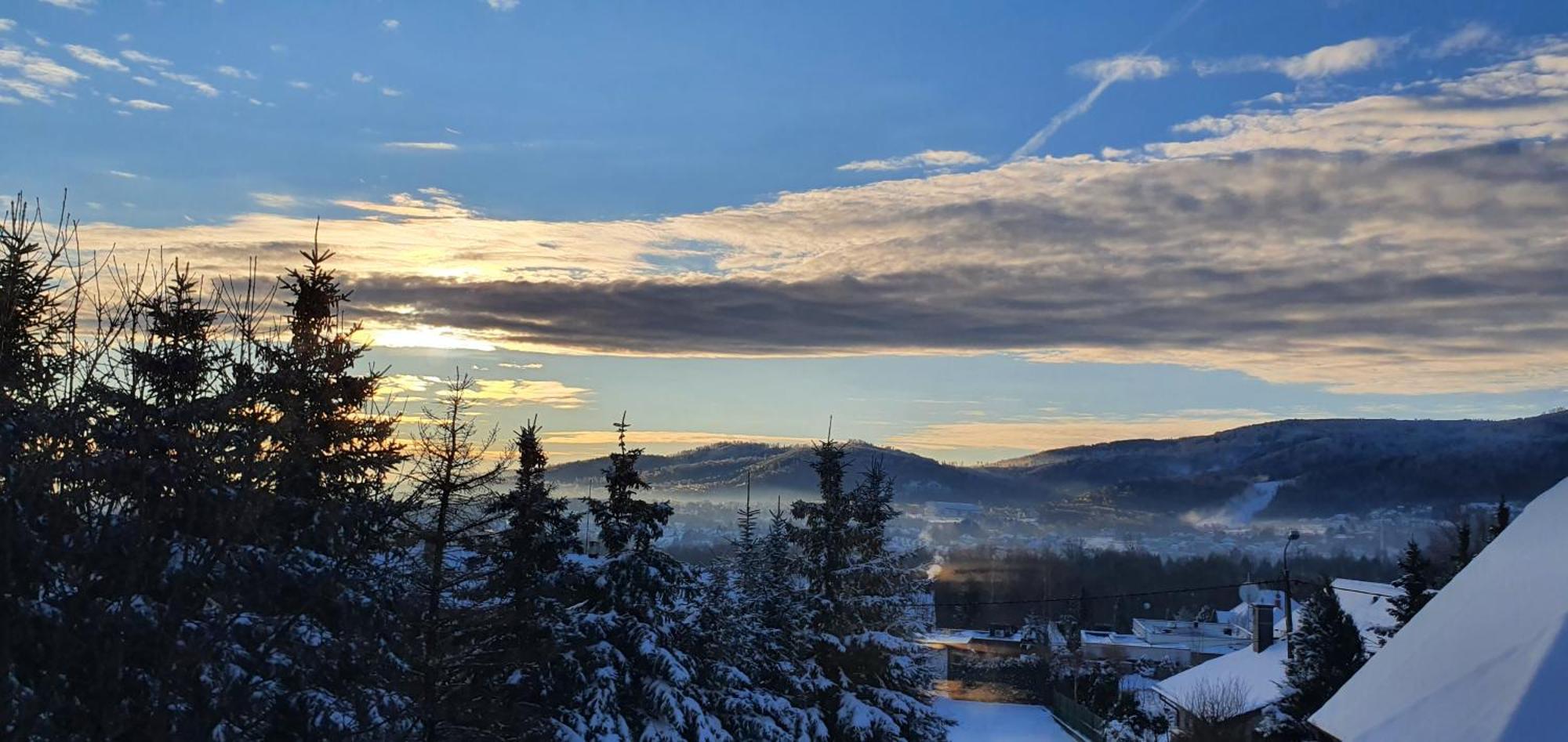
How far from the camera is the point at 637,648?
71.1 ft

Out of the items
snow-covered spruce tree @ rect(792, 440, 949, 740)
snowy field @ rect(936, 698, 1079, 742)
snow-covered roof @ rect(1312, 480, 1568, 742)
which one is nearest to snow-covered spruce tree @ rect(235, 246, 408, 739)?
snow-covered roof @ rect(1312, 480, 1568, 742)

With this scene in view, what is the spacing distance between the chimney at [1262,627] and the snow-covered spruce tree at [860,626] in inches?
670

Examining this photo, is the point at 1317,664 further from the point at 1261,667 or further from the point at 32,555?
the point at 32,555

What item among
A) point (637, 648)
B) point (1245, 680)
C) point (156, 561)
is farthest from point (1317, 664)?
point (156, 561)

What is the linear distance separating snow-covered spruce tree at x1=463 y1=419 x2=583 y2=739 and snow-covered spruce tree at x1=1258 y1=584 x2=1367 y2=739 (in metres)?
17.4

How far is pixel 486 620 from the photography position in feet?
62.1

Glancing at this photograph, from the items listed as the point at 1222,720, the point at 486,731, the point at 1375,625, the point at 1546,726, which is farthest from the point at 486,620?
the point at 1375,625

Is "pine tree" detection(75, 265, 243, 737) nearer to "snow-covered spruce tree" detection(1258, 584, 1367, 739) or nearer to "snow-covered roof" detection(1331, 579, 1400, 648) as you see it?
"snow-covered spruce tree" detection(1258, 584, 1367, 739)

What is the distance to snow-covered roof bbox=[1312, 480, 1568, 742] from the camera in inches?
467

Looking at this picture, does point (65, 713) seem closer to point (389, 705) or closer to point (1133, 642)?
point (389, 705)

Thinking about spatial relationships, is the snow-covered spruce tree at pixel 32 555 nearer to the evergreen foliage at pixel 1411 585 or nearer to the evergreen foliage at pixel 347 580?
the evergreen foliage at pixel 347 580

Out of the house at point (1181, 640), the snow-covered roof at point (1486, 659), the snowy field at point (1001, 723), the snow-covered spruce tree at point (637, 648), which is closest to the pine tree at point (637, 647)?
the snow-covered spruce tree at point (637, 648)

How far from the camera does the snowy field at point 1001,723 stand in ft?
153

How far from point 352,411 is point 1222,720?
24029 millimetres
